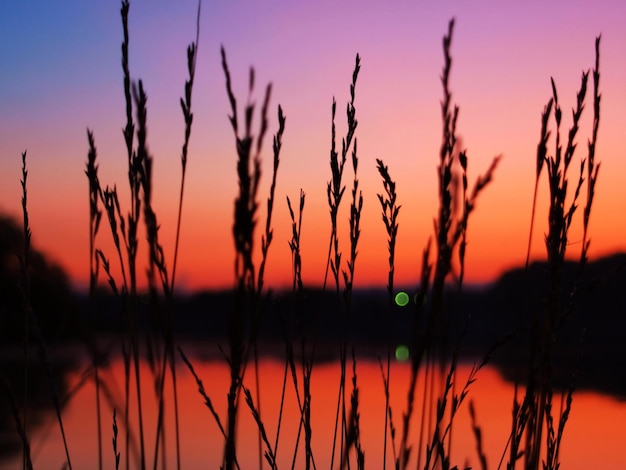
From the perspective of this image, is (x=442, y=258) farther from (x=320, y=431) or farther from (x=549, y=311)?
(x=320, y=431)

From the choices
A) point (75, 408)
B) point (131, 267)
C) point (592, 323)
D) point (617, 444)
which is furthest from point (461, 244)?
point (592, 323)

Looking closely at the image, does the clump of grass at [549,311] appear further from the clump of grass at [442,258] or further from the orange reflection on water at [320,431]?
the orange reflection on water at [320,431]

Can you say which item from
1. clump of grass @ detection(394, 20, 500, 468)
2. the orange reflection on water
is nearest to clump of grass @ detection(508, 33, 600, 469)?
clump of grass @ detection(394, 20, 500, 468)

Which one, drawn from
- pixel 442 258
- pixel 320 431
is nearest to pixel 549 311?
pixel 442 258

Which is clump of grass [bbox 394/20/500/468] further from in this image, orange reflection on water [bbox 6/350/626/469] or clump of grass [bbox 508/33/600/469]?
orange reflection on water [bbox 6/350/626/469]

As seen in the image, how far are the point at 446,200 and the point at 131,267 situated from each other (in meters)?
0.58

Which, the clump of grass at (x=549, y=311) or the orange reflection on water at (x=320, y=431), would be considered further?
the orange reflection on water at (x=320, y=431)

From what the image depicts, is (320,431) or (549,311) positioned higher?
(549,311)

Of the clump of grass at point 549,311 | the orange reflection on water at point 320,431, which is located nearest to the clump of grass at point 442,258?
the clump of grass at point 549,311

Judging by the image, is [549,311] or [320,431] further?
[320,431]

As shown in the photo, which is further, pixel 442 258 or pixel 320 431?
pixel 320 431

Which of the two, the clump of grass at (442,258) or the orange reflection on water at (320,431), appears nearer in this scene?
the clump of grass at (442,258)

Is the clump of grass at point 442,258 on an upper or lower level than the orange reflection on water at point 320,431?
upper

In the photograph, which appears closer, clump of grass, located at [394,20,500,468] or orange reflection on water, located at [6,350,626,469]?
clump of grass, located at [394,20,500,468]
